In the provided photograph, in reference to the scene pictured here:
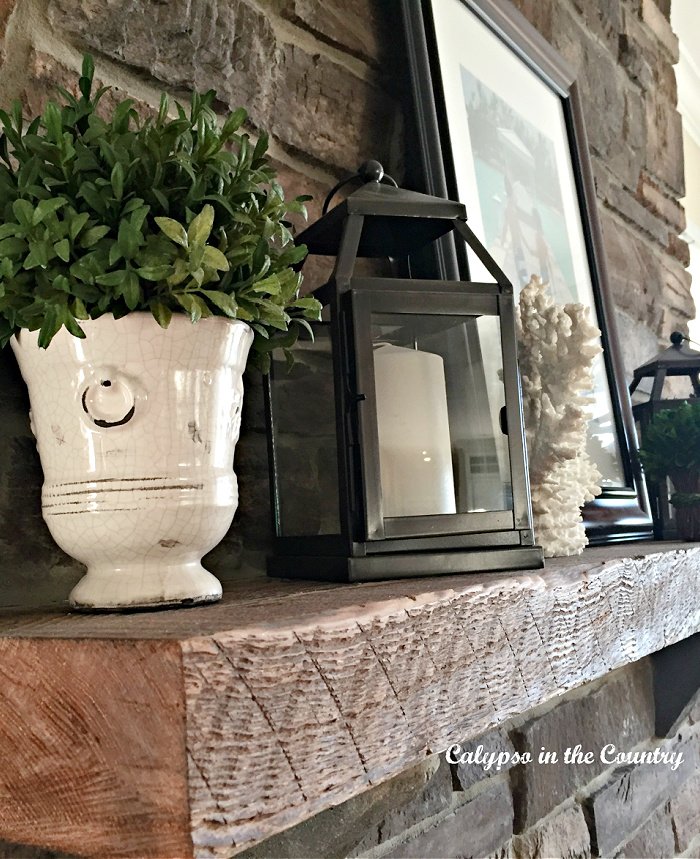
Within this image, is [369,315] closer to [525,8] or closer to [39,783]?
[39,783]

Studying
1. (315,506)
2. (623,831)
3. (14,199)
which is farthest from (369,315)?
(623,831)

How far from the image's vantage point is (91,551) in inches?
19.7

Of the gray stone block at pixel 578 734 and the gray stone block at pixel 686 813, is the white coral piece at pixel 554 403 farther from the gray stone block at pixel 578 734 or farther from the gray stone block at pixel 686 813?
the gray stone block at pixel 686 813

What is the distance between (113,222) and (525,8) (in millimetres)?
1118

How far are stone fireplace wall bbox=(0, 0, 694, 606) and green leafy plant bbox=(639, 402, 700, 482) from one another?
416 millimetres

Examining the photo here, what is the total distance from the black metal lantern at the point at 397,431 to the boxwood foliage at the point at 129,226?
12 centimetres

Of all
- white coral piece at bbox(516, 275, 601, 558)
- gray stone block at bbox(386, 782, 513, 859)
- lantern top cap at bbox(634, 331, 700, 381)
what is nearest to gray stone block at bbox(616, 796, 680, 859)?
gray stone block at bbox(386, 782, 513, 859)

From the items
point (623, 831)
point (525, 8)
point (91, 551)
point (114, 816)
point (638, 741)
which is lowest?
point (623, 831)

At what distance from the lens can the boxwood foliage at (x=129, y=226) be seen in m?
0.48

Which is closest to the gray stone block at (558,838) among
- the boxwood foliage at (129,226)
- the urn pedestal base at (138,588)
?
the urn pedestal base at (138,588)

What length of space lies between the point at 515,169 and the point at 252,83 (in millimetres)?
505

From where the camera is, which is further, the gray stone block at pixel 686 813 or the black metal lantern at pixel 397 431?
the gray stone block at pixel 686 813

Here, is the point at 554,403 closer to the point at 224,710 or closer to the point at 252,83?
the point at 252,83

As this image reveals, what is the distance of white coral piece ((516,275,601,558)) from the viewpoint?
85cm
